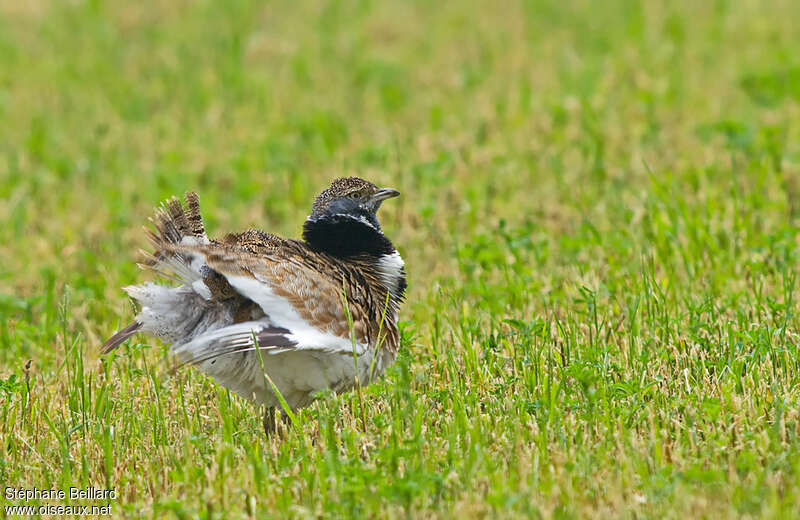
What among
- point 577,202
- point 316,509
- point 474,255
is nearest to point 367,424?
point 316,509

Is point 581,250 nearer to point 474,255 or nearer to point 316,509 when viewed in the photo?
point 474,255

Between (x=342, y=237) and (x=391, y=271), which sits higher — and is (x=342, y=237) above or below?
above

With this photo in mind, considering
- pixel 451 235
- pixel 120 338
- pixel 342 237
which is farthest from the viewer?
pixel 451 235

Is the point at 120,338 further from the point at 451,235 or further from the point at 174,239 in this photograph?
the point at 451,235

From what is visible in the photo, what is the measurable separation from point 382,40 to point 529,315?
8.38m

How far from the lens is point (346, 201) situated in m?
5.70

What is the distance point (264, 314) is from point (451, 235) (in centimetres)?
380

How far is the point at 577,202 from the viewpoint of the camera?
8.81 m

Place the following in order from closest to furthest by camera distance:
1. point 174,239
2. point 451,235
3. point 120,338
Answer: point 174,239 < point 120,338 < point 451,235

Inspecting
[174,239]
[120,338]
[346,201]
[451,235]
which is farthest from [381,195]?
[451,235]

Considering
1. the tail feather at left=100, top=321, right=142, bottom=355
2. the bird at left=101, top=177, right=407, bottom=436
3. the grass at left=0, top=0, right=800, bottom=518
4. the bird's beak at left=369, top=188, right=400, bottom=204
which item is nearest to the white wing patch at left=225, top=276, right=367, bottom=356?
the bird at left=101, top=177, right=407, bottom=436

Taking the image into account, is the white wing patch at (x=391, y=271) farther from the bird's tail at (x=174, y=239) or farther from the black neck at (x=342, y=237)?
the bird's tail at (x=174, y=239)

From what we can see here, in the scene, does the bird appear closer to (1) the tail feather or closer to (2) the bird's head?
(1) the tail feather

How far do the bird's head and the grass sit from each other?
892 millimetres
